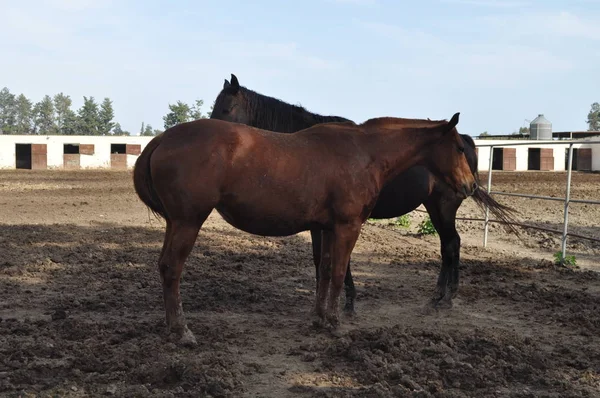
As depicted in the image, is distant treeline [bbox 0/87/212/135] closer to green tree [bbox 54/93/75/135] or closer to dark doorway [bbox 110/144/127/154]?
green tree [bbox 54/93/75/135]

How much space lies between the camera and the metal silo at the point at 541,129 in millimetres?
51844

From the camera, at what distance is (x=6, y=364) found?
4.08m

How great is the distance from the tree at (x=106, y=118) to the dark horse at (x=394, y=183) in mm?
82731

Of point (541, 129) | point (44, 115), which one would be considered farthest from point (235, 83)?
point (44, 115)

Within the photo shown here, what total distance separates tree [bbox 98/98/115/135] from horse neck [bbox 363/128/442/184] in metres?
84.3

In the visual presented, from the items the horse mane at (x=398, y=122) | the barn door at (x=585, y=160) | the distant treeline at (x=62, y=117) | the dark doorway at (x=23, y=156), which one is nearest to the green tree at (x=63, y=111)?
the distant treeline at (x=62, y=117)

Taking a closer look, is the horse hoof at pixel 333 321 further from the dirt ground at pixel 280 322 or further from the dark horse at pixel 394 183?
the dark horse at pixel 394 183

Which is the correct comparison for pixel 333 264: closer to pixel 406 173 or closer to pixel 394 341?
pixel 394 341

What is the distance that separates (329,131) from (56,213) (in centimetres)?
949

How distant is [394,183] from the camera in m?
6.41

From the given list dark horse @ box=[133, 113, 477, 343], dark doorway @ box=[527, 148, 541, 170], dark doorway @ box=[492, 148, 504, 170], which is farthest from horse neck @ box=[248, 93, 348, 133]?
dark doorway @ box=[527, 148, 541, 170]

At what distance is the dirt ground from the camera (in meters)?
3.89

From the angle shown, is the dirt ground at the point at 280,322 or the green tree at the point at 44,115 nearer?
the dirt ground at the point at 280,322

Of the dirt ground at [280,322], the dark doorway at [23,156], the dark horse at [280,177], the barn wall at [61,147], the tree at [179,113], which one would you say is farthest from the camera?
the tree at [179,113]
